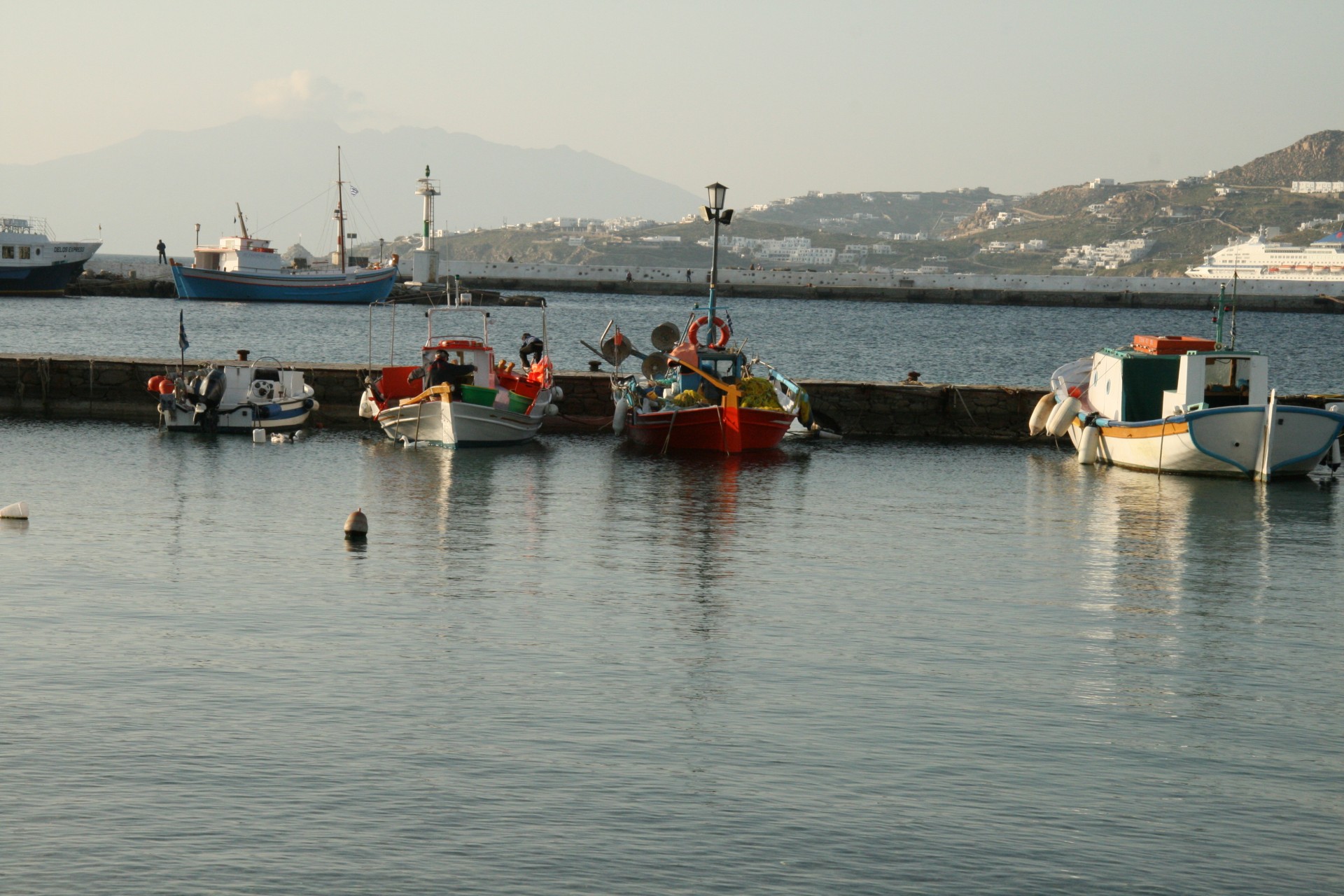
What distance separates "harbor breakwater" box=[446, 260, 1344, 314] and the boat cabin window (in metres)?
123

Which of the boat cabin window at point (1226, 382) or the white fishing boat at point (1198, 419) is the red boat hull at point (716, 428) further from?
the boat cabin window at point (1226, 382)

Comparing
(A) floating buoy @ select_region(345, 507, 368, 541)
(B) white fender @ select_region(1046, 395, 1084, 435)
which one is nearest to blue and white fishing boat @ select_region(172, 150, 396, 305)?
(B) white fender @ select_region(1046, 395, 1084, 435)

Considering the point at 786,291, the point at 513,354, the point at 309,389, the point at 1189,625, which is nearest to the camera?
the point at 1189,625

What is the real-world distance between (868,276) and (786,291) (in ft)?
46.3

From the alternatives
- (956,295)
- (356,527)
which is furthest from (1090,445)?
(956,295)

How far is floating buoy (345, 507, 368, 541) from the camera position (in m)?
19.0

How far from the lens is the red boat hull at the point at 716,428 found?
2941 centimetres

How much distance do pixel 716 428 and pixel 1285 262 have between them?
596 ft

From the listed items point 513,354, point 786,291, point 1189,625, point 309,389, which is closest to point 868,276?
point 786,291

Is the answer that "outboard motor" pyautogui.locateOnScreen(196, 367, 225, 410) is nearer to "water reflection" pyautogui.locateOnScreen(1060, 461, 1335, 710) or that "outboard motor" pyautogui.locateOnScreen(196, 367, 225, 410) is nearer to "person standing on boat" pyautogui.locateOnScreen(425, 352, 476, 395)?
"person standing on boat" pyautogui.locateOnScreen(425, 352, 476, 395)

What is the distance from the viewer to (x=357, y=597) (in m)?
15.3

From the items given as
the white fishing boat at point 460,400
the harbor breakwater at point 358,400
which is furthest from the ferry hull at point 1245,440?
the white fishing boat at point 460,400

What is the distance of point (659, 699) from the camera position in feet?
38.5

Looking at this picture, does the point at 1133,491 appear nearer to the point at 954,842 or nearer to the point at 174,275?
the point at 954,842
